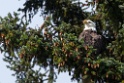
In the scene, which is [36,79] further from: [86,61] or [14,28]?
[86,61]

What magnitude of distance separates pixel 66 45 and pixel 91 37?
1.16 m

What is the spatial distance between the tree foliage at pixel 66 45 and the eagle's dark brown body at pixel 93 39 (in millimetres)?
194

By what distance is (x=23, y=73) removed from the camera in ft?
31.9

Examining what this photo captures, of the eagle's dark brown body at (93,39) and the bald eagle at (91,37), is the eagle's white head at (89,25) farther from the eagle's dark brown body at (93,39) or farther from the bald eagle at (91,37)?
the eagle's dark brown body at (93,39)

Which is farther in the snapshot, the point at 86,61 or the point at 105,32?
the point at 105,32

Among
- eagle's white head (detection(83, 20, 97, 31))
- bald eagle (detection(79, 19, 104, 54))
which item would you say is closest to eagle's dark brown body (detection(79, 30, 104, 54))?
bald eagle (detection(79, 19, 104, 54))

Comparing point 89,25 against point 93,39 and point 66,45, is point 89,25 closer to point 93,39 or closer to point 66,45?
point 93,39

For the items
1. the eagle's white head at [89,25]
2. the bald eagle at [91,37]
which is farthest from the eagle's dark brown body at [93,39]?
the eagle's white head at [89,25]

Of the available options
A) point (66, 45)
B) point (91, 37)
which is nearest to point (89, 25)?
point (91, 37)

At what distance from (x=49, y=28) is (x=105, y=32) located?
62.9 inches

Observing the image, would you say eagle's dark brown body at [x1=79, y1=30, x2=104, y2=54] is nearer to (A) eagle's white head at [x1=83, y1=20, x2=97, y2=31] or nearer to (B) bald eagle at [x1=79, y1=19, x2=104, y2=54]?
(B) bald eagle at [x1=79, y1=19, x2=104, y2=54]

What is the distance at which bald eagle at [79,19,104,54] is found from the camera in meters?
8.35

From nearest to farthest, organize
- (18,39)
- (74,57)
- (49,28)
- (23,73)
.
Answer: (74,57)
(18,39)
(49,28)
(23,73)

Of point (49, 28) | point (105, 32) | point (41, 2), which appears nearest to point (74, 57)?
point (49, 28)
